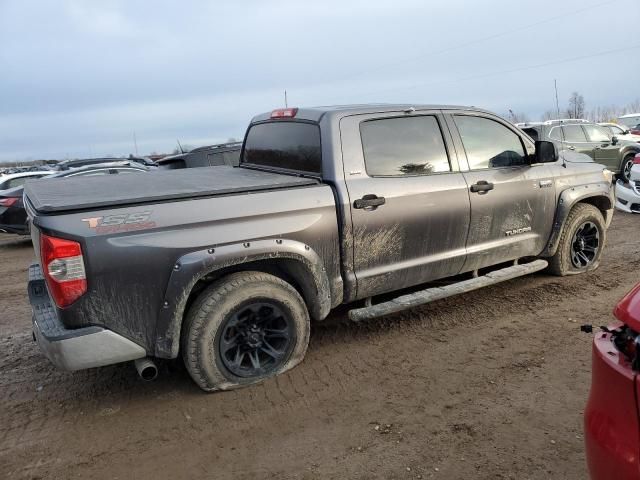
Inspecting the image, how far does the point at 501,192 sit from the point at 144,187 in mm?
3086

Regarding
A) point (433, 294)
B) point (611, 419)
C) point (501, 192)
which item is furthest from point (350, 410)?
point (501, 192)

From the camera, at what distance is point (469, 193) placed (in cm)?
447

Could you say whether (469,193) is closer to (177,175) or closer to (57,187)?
(177,175)

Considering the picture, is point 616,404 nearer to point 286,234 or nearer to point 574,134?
point 286,234

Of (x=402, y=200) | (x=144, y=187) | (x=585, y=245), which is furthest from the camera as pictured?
(x=585, y=245)

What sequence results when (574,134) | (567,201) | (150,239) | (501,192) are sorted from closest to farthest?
(150,239), (501,192), (567,201), (574,134)

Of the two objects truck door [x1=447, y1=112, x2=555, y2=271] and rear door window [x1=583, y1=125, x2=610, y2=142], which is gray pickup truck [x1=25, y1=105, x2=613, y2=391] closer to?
truck door [x1=447, y1=112, x2=555, y2=271]

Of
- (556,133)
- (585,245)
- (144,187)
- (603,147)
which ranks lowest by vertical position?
(585,245)

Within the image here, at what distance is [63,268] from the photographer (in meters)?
2.94

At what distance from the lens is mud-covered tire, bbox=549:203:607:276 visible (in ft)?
17.8

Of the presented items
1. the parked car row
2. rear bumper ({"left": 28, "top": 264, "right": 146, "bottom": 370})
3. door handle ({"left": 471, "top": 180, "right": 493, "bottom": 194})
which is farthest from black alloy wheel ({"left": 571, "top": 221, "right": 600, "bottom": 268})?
the parked car row

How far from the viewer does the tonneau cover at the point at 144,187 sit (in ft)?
10.2

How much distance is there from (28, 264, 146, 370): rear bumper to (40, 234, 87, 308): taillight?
0.65ft

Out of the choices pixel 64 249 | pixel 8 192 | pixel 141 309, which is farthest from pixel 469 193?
A: pixel 8 192
